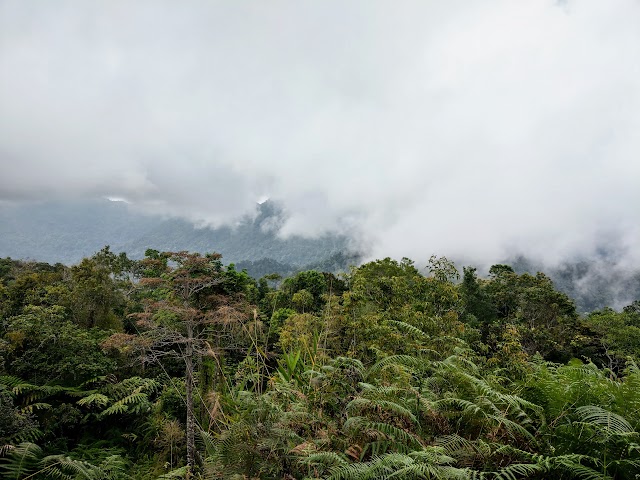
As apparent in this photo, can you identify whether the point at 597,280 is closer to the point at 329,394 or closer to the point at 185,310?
the point at 185,310

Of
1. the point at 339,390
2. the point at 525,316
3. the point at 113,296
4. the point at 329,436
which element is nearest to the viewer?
the point at 329,436

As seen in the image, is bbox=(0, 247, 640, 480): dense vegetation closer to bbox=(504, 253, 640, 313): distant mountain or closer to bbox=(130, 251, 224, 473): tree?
bbox=(130, 251, 224, 473): tree

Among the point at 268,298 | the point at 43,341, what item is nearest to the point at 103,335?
the point at 43,341

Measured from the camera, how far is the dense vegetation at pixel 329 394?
200 cm

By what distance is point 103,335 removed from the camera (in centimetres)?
1374

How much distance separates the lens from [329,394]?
2.56 metres

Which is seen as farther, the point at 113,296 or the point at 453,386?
the point at 113,296

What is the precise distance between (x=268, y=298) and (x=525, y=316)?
18222 millimetres

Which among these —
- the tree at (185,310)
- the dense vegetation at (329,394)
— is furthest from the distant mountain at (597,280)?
the dense vegetation at (329,394)

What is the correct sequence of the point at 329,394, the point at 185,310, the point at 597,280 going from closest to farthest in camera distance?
the point at 329,394 < the point at 185,310 < the point at 597,280

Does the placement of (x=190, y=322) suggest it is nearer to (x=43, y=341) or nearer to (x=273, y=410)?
(x=43, y=341)

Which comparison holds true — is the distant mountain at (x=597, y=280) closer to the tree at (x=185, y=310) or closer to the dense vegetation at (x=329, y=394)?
the tree at (x=185, y=310)

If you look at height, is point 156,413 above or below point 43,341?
below

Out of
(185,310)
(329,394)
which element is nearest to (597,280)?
(185,310)
